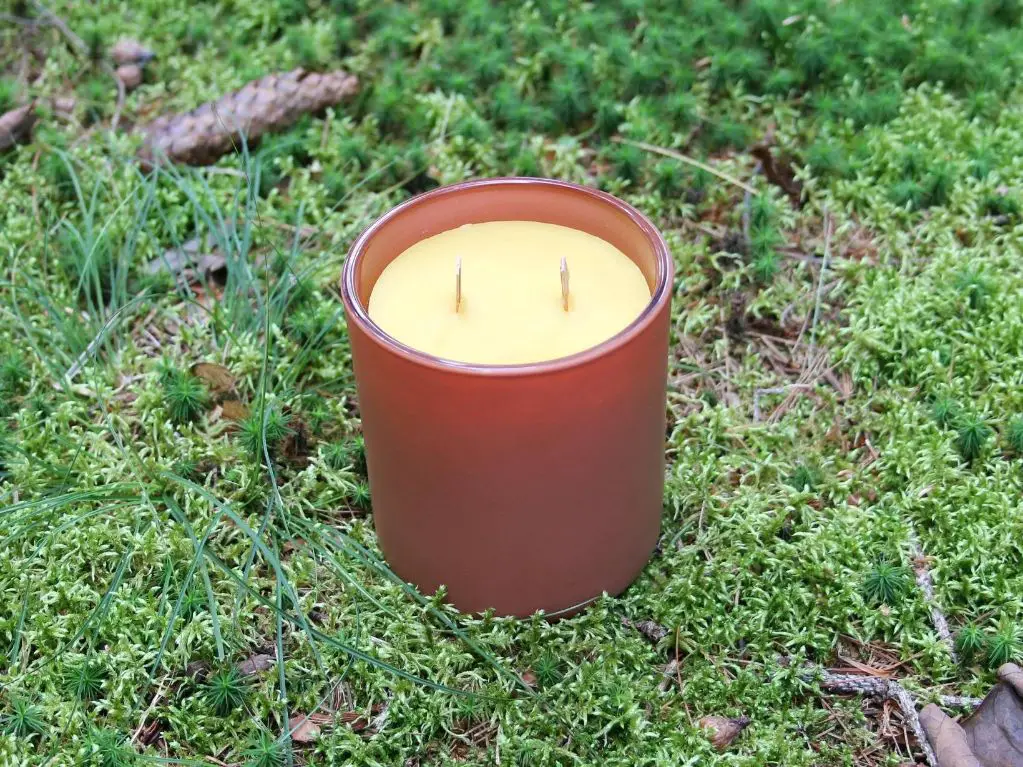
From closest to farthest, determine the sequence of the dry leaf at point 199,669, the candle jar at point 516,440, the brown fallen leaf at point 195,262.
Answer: the candle jar at point 516,440 < the dry leaf at point 199,669 < the brown fallen leaf at point 195,262

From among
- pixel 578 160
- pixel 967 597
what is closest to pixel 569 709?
pixel 967 597

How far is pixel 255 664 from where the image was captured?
71.1 inches

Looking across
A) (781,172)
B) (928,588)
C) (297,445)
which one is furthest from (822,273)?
(297,445)

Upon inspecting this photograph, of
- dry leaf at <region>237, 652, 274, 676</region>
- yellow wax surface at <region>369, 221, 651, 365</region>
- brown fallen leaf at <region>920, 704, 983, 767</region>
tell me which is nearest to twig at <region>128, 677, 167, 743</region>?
dry leaf at <region>237, 652, 274, 676</region>

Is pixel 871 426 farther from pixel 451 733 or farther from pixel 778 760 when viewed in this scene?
pixel 451 733

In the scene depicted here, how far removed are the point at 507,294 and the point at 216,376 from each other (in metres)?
0.77

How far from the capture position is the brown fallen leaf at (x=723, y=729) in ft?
5.50

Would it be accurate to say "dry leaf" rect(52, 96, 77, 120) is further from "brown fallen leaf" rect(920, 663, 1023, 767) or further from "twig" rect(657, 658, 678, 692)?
"brown fallen leaf" rect(920, 663, 1023, 767)

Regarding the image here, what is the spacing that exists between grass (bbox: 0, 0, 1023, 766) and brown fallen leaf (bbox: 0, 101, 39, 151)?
69 millimetres

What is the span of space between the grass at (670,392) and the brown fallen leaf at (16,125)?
0.07 m

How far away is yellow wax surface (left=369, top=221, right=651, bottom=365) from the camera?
5.43 ft

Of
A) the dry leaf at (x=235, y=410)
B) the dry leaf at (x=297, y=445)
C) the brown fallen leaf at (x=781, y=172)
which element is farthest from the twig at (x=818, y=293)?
the dry leaf at (x=235, y=410)

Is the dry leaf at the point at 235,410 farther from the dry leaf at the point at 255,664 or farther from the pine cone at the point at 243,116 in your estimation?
the pine cone at the point at 243,116

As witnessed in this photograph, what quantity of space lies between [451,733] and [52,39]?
244 cm
